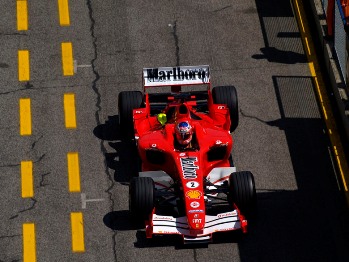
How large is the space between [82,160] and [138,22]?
5212 millimetres

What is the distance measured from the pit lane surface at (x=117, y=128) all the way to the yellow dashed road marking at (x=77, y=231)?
0.03 m

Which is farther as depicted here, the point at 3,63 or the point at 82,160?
the point at 3,63

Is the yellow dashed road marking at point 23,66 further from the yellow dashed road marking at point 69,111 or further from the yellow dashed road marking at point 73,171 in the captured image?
the yellow dashed road marking at point 73,171

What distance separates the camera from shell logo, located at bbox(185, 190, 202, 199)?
3060 centimetres

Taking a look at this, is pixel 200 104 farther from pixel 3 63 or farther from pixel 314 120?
pixel 3 63

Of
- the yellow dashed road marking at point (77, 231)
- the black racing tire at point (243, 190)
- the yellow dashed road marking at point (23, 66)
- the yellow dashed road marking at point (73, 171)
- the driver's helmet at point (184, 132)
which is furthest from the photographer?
the yellow dashed road marking at point (23, 66)

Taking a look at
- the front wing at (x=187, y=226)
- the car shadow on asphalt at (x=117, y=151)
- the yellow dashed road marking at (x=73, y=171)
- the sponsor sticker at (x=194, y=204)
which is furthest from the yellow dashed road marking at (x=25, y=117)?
the sponsor sticker at (x=194, y=204)

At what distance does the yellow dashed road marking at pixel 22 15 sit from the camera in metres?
36.8

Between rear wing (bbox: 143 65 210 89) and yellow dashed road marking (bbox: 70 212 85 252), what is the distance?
11.7 ft

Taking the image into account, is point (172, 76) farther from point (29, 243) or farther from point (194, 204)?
point (29, 243)

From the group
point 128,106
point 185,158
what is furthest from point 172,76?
point 185,158

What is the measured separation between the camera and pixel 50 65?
35.6 meters

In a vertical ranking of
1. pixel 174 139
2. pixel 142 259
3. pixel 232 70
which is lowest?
pixel 142 259

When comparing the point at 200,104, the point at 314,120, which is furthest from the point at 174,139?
the point at 314,120
